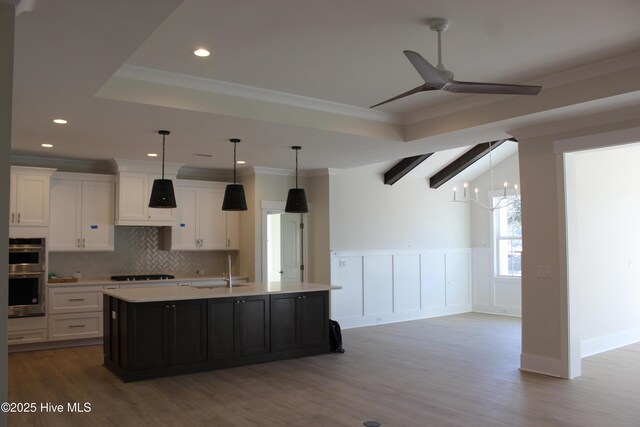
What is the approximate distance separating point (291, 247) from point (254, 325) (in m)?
3.33

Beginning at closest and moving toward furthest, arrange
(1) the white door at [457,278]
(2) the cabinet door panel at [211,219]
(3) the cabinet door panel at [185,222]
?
(3) the cabinet door panel at [185,222] → (2) the cabinet door panel at [211,219] → (1) the white door at [457,278]

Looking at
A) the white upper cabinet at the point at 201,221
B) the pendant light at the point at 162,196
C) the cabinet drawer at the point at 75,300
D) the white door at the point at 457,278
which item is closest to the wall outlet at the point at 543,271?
the pendant light at the point at 162,196

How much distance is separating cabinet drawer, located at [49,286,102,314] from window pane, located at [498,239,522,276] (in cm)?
721

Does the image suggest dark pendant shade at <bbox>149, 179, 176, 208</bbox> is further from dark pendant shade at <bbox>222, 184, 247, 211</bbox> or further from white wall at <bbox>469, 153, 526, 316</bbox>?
white wall at <bbox>469, 153, 526, 316</bbox>

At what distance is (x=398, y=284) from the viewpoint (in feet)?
31.6

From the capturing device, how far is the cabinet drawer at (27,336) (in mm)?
6934

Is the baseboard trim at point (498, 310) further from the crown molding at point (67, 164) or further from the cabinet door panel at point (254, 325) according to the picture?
the crown molding at point (67, 164)

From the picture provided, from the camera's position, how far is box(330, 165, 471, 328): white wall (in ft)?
29.6

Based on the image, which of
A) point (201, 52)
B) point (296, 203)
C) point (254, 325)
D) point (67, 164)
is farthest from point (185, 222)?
point (201, 52)

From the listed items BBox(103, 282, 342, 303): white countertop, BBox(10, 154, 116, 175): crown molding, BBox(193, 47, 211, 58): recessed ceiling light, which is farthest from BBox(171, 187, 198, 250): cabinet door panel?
BBox(193, 47, 211, 58): recessed ceiling light

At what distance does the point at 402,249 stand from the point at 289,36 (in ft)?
20.8

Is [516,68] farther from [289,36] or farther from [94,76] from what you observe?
[94,76]

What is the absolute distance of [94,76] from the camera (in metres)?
4.05

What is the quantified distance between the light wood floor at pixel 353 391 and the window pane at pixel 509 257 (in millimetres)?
3275
